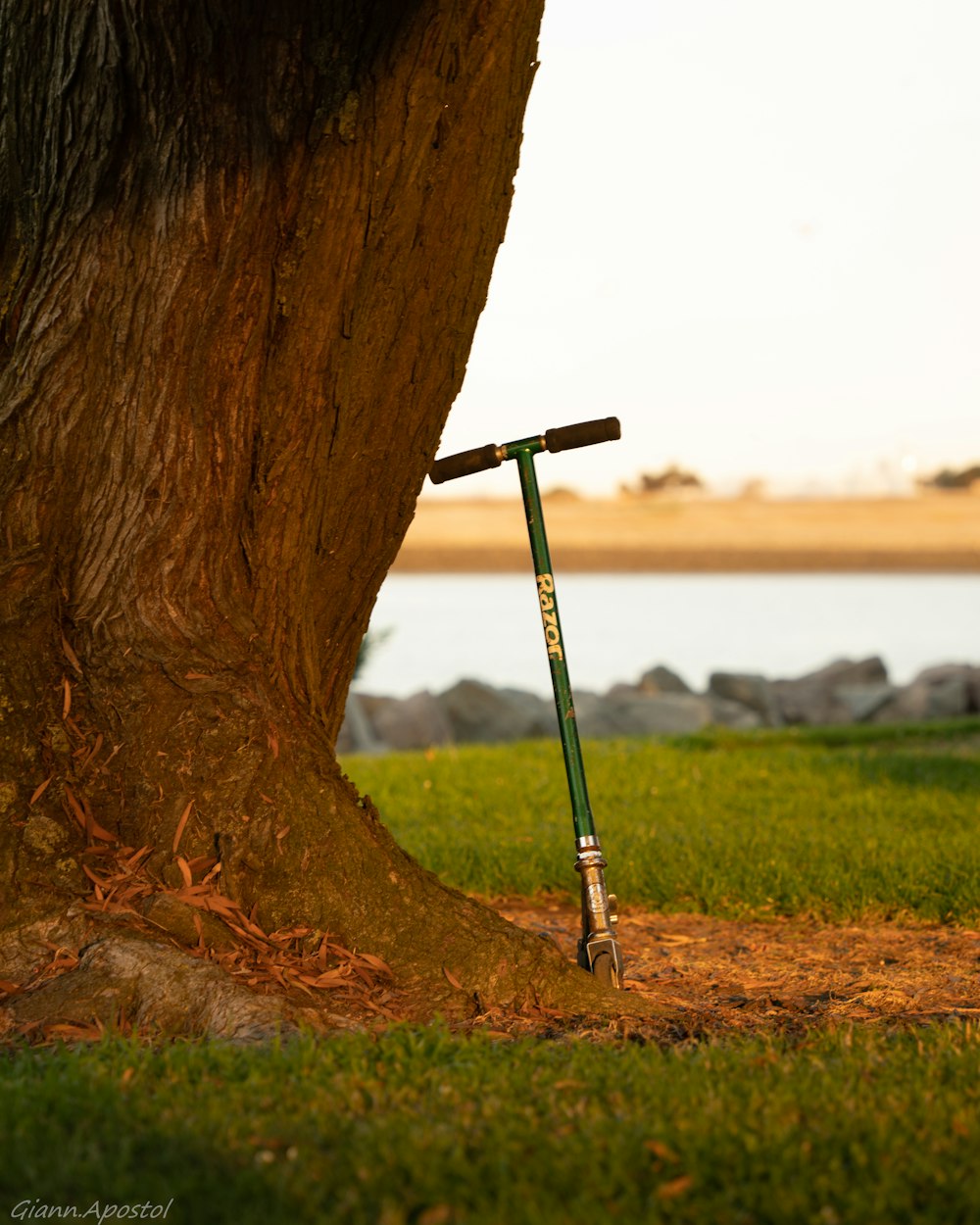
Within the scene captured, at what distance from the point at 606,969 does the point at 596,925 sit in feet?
0.47

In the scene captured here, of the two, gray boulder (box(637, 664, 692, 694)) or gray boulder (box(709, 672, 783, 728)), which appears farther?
gray boulder (box(637, 664, 692, 694))

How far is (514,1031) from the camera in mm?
3639

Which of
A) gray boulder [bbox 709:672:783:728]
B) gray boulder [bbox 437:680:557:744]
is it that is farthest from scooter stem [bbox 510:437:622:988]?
gray boulder [bbox 709:672:783:728]

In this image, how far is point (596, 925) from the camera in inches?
167

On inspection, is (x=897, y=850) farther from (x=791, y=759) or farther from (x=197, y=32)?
(x=197, y=32)

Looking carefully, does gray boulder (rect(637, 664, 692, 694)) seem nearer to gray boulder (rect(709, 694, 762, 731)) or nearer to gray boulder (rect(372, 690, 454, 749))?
gray boulder (rect(709, 694, 762, 731))

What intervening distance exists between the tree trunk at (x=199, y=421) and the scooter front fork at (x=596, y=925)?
0.21m

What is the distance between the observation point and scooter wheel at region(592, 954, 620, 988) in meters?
4.13

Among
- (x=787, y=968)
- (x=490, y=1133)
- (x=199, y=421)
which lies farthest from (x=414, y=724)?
(x=490, y=1133)

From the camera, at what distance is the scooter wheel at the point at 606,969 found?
413cm

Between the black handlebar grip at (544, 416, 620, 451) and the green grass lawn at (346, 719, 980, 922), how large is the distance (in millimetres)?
2235

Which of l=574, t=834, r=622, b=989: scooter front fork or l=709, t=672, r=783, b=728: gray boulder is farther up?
l=709, t=672, r=783, b=728: gray boulder

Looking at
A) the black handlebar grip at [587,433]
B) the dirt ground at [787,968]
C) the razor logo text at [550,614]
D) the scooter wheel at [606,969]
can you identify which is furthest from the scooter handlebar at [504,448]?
the dirt ground at [787,968]

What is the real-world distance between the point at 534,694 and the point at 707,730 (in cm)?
412
